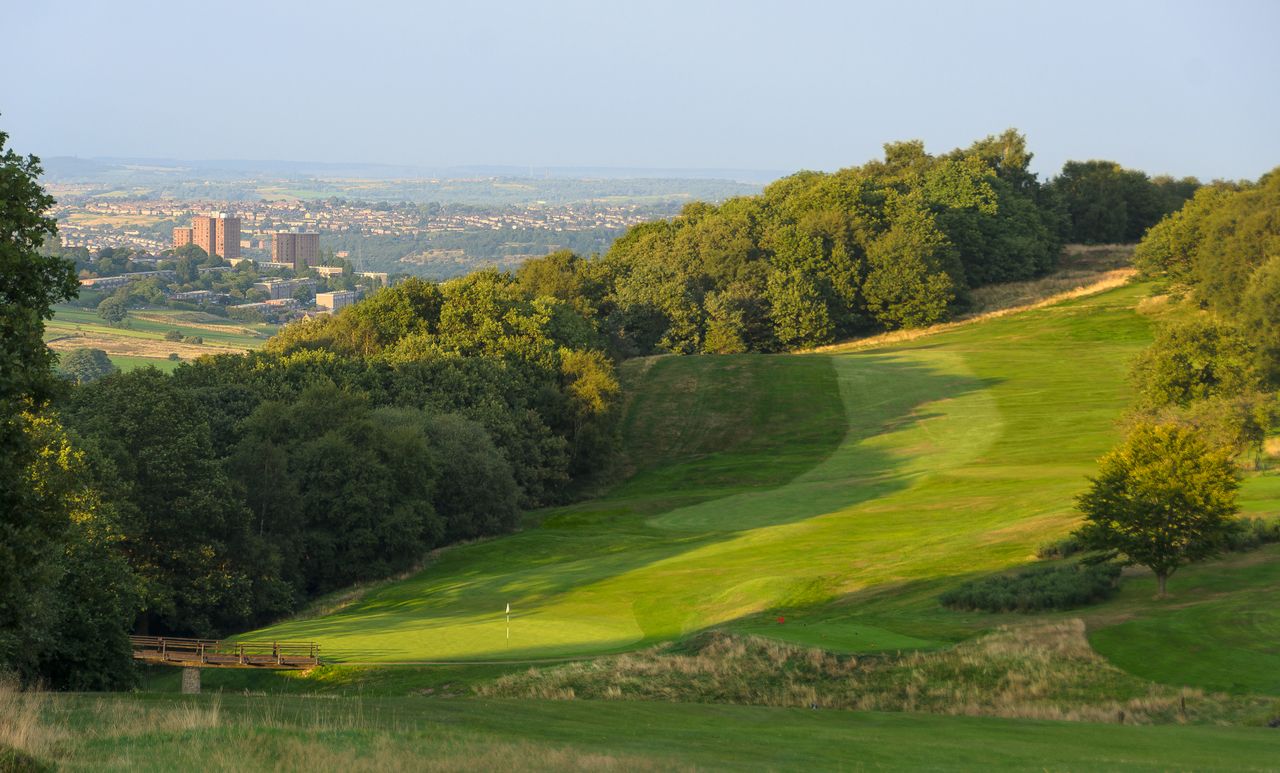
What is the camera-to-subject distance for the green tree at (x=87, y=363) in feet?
343

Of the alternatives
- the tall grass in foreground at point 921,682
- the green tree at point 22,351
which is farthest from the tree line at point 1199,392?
the green tree at point 22,351

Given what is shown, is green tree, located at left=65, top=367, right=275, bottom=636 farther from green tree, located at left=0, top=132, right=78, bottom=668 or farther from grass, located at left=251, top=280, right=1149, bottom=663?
green tree, located at left=0, top=132, right=78, bottom=668

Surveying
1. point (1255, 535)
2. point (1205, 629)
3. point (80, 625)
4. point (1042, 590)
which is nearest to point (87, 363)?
point (80, 625)

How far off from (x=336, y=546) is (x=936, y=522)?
2316 centimetres

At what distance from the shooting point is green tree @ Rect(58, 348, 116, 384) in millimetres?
104500

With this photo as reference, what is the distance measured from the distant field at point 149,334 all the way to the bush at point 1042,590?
92.0 m

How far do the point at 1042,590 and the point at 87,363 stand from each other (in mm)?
97302

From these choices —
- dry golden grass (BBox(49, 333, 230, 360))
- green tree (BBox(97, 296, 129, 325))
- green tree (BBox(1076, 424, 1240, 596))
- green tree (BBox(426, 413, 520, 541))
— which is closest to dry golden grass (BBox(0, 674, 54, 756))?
green tree (BBox(1076, 424, 1240, 596))

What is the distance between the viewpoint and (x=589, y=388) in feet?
233

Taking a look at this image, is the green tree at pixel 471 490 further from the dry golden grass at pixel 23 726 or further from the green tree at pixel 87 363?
the green tree at pixel 87 363

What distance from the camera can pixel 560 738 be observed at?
682 inches

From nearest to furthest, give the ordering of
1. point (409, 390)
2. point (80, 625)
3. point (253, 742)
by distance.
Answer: point (253, 742) < point (80, 625) < point (409, 390)

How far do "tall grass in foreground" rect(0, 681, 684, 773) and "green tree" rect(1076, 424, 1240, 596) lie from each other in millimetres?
16882

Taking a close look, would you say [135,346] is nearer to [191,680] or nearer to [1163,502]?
[191,680]
